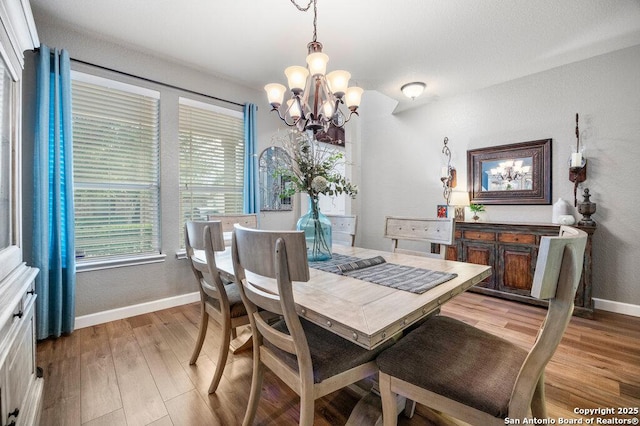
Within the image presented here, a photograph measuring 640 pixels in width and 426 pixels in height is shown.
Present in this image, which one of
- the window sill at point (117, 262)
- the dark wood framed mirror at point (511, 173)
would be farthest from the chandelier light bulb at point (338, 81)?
the dark wood framed mirror at point (511, 173)

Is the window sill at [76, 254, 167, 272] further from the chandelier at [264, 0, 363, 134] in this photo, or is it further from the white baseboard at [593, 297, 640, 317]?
the white baseboard at [593, 297, 640, 317]

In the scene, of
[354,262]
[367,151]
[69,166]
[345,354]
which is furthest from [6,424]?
[367,151]

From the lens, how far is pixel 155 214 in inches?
115

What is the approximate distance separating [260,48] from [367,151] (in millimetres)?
2667

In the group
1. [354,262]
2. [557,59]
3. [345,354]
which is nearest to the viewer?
[345,354]

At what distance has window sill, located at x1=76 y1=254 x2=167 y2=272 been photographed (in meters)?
2.46

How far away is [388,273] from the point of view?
1.42m

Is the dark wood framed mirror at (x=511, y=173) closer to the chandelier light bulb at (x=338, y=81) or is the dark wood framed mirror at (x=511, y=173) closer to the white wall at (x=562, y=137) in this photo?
the white wall at (x=562, y=137)

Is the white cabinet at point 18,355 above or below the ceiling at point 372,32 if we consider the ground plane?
below

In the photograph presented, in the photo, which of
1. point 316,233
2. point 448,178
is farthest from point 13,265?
point 448,178

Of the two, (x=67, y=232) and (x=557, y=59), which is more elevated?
(x=557, y=59)

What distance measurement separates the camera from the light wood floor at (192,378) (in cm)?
145

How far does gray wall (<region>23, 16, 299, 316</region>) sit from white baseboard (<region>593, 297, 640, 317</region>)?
4394mm

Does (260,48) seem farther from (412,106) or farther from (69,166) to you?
(412,106)
